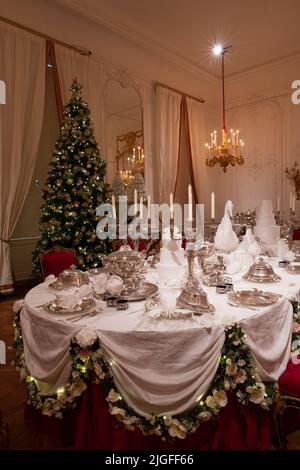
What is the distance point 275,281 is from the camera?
7.20ft

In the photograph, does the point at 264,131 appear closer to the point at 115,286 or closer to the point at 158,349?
the point at 115,286

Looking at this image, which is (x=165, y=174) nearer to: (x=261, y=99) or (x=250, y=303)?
(x=261, y=99)

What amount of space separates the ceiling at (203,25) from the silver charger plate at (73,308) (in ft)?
16.4

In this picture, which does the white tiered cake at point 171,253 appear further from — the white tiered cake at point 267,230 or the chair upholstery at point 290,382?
the white tiered cake at point 267,230

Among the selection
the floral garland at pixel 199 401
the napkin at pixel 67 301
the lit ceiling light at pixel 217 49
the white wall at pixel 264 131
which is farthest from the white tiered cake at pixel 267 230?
the lit ceiling light at pixel 217 49

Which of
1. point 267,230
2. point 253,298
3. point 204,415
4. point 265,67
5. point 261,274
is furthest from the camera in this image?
point 265,67

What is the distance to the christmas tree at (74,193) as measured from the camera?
458cm

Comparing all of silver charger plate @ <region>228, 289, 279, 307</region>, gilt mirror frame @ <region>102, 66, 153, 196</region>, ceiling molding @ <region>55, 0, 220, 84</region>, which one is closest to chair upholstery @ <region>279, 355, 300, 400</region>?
silver charger plate @ <region>228, 289, 279, 307</region>

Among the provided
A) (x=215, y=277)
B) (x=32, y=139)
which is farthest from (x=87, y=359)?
(x=32, y=139)

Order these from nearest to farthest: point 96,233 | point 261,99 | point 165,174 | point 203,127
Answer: point 96,233 < point 165,174 < point 261,99 < point 203,127

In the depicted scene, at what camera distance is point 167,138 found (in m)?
6.88

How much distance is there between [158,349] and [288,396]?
2.33ft

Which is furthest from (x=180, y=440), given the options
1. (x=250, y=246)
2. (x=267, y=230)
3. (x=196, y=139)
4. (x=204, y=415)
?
(x=196, y=139)

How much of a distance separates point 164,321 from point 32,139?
423cm
